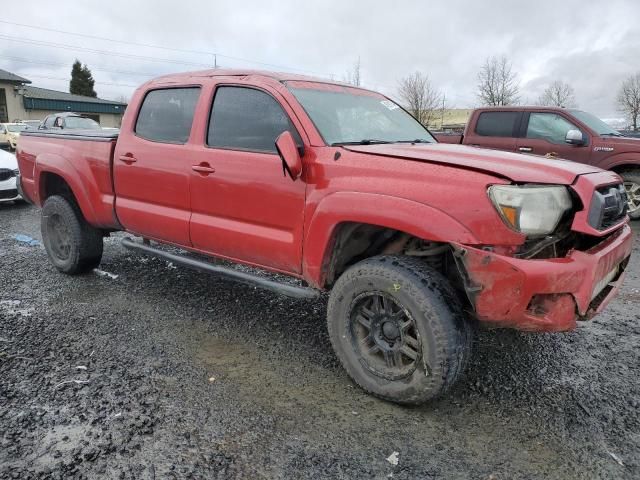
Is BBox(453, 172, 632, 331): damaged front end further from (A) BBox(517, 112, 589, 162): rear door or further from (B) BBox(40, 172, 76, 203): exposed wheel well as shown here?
(A) BBox(517, 112, 589, 162): rear door

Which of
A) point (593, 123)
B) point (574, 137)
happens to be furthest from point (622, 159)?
point (574, 137)

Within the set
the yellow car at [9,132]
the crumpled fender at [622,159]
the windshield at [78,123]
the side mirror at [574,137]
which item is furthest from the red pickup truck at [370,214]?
the yellow car at [9,132]

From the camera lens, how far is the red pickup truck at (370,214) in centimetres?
250

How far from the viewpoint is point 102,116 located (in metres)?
45.8

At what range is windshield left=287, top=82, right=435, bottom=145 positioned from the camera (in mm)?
3326

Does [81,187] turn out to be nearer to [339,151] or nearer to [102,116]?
[339,151]

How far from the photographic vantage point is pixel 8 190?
8945 mm

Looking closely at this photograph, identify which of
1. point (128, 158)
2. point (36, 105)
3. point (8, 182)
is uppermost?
point (36, 105)

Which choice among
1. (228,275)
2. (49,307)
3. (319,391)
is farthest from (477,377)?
(49,307)

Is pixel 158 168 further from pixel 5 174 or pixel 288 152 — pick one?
pixel 5 174

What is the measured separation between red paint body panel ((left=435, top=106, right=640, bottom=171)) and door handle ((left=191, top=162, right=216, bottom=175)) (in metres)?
5.15

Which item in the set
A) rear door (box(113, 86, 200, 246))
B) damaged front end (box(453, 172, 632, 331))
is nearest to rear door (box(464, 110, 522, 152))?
rear door (box(113, 86, 200, 246))

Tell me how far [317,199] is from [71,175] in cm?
281

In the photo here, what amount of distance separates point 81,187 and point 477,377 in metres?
3.69
